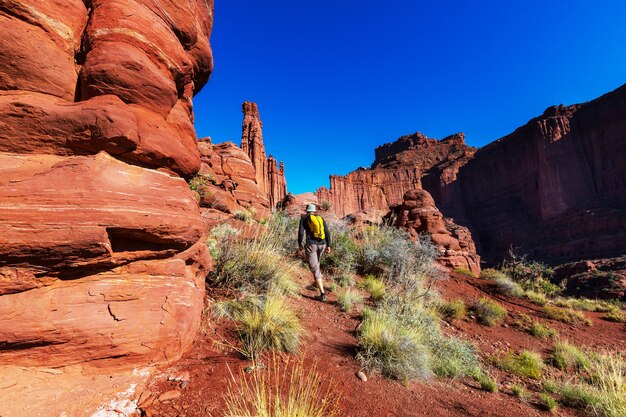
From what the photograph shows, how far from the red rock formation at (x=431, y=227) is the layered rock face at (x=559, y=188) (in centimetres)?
3595

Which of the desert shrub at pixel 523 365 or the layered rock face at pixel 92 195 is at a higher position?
the layered rock face at pixel 92 195

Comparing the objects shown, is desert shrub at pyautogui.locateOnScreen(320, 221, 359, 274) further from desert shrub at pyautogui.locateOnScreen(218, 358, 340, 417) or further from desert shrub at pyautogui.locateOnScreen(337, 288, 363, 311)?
desert shrub at pyautogui.locateOnScreen(218, 358, 340, 417)

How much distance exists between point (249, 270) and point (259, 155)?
55983 millimetres

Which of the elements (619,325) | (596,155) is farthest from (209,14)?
(596,155)

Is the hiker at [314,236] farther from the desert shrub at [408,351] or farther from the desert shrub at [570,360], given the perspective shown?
the desert shrub at [570,360]

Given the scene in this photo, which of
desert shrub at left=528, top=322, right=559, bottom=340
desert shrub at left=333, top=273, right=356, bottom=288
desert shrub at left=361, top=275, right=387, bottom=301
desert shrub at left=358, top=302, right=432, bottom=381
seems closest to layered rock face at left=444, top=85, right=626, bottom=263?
desert shrub at left=528, top=322, right=559, bottom=340

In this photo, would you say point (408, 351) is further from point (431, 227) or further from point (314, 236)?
point (431, 227)

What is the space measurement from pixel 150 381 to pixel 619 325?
13502 mm

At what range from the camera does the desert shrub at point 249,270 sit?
14.7ft

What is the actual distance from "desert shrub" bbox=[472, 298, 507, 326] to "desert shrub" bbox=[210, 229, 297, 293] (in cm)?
557

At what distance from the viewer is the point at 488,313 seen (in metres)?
7.50

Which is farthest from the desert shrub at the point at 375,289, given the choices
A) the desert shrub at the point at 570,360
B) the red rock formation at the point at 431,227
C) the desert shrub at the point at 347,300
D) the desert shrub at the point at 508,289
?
the red rock formation at the point at 431,227

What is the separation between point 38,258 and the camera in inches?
94.3

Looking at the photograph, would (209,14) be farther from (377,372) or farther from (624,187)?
(624,187)
